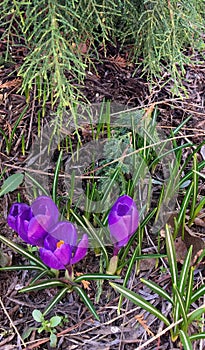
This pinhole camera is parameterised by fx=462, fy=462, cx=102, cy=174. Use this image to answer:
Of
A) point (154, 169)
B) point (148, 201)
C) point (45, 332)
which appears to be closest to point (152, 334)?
point (45, 332)

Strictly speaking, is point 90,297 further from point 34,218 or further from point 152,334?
point 34,218

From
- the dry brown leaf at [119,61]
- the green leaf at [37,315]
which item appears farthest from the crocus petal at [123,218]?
the dry brown leaf at [119,61]

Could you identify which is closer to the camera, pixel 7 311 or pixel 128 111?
pixel 7 311

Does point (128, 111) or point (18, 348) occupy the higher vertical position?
point (128, 111)

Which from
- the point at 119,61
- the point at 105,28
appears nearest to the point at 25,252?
the point at 105,28

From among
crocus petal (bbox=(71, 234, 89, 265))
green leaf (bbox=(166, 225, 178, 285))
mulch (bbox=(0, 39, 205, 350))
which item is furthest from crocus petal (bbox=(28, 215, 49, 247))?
green leaf (bbox=(166, 225, 178, 285))

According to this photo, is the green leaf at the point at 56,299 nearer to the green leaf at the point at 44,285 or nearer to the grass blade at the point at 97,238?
the green leaf at the point at 44,285

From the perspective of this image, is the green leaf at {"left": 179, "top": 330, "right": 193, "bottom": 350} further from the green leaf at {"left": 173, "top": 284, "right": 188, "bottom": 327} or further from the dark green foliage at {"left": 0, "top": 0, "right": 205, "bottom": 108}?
the dark green foliage at {"left": 0, "top": 0, "right": 205, "bottom": 108}
